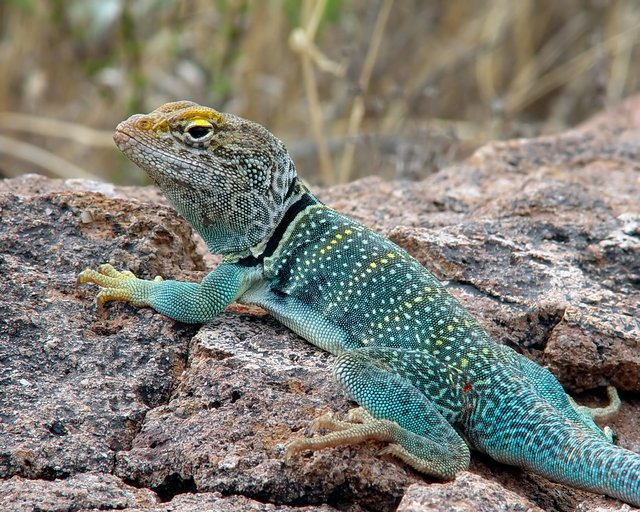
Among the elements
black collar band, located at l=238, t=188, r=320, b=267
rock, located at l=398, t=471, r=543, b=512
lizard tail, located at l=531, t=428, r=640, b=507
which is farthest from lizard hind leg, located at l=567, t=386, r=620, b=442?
black collar band, located at l=238, t=188, r=320, b=267

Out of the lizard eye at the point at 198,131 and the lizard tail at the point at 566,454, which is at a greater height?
the lizard eye at the point at 198,131

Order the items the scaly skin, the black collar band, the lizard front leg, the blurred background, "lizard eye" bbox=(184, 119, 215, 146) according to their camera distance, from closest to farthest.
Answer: the scaly skin → the lizard front leg → "lizard eye" bbox=(184, 119, 215, 146) → the black collar band → the blurred background

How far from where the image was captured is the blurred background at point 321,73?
721cm

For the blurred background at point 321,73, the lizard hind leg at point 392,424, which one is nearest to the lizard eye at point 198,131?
the lizard hind leg at point 392,424

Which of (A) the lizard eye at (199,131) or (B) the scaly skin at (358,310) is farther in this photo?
(A) the lizard eye at (199,131)

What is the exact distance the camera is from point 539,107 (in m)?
9.98

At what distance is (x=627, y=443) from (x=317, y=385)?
1335 millimetres

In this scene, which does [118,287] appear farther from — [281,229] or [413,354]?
[413,354]

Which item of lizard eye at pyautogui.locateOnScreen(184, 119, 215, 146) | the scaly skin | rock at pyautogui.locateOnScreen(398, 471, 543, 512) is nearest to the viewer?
rock at pyautogui.locateOnScreen(398, 471, 543, 512)

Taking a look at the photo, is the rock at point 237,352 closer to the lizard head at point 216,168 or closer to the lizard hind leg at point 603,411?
the lizard hind leg at point 603,411

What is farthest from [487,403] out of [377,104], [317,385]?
[377,104]

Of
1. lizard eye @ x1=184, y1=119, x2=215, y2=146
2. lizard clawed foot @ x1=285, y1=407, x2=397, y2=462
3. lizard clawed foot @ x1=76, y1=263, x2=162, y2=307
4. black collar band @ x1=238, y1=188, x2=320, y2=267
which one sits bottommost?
lizard clawed foot @ x1=285, y1=407, x2=397, y2=462

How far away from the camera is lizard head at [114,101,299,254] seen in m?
3.62

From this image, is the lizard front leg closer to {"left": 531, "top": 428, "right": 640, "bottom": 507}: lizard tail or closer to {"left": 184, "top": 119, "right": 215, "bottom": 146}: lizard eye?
{"left": 184, "top": 119, "right": 215, "bottom": 146}: lizard eye
